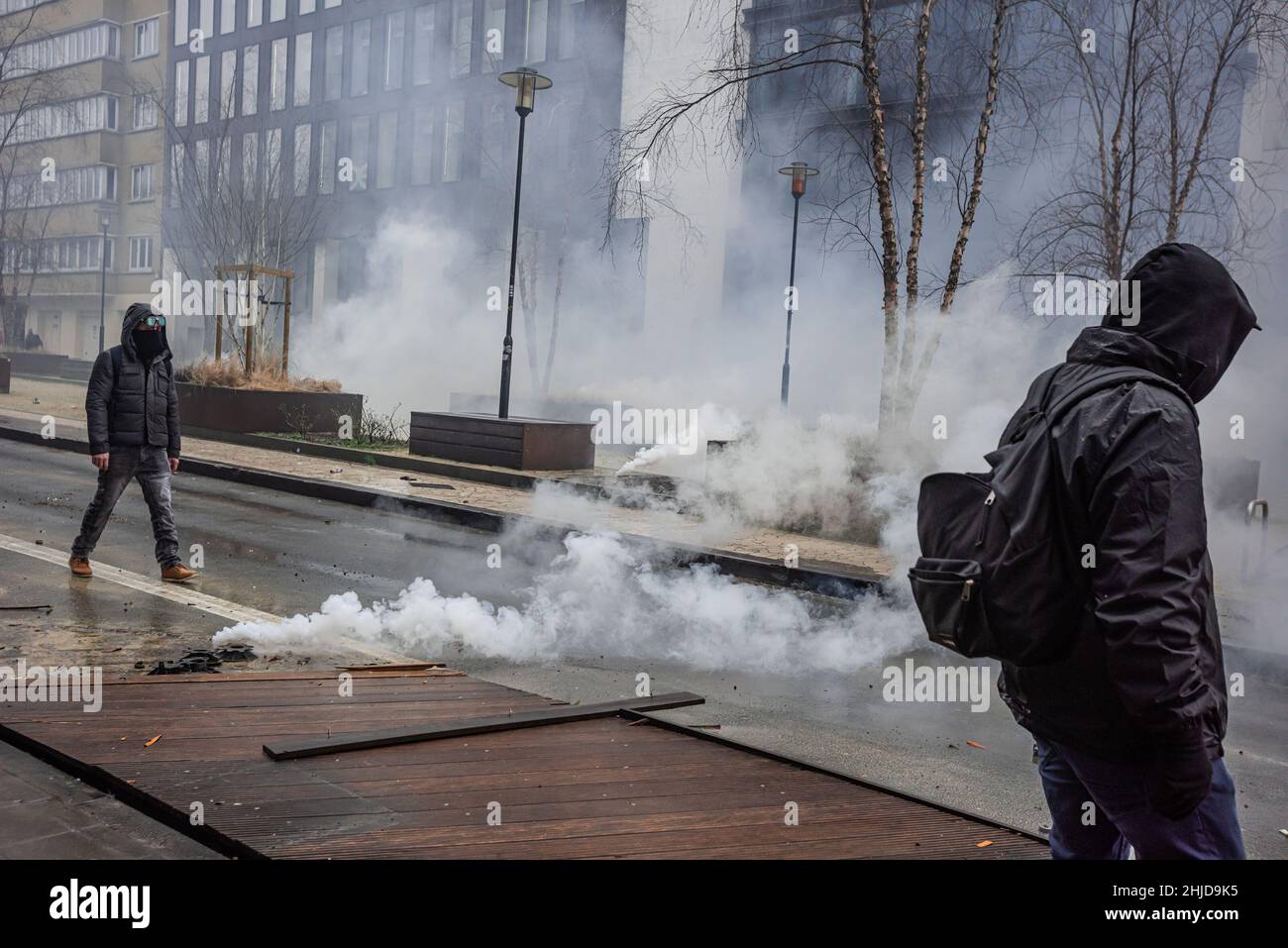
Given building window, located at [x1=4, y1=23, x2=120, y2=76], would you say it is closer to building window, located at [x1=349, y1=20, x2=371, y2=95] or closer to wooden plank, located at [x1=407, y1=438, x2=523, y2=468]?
building window, located at [x1=349, y1=20, x2=371, y2=95]

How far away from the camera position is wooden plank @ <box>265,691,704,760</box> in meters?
3.63

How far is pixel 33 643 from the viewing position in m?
4.94

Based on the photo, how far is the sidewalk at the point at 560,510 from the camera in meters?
8.50

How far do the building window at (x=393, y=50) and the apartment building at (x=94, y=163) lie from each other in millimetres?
14336

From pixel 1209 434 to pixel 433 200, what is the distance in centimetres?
2413

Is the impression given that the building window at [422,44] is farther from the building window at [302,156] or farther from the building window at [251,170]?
the building window at [251,170]

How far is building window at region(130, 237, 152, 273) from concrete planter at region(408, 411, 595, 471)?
3572cm

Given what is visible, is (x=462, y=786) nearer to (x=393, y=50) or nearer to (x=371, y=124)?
(x=371, y=124)

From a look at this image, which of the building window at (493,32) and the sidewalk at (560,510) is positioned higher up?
the building window at (493,32)

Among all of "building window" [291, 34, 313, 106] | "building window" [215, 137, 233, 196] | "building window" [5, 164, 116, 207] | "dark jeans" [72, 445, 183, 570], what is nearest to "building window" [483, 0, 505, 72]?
"building window" [291, 34, 313, 106]

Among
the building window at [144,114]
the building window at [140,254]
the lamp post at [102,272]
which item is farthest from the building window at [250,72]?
the building window at [140,254]

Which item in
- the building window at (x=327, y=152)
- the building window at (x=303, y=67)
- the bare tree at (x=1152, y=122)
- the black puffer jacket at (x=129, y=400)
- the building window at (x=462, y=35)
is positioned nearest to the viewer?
the black puffer jacket at (x=129, y=400)

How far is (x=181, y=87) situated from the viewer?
4275 centimetres
